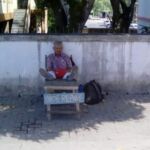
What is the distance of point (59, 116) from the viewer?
8.70 metres

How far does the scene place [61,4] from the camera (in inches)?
579

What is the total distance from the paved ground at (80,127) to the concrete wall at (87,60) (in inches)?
17.2

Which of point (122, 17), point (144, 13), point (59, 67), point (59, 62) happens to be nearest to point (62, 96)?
point (59, 67)

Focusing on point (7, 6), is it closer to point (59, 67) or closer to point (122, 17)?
point (122, 17)

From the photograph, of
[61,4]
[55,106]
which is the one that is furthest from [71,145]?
[61,4]

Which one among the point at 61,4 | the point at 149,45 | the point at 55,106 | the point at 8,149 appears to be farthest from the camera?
the point at 61,4

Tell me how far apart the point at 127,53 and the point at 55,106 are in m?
2.17

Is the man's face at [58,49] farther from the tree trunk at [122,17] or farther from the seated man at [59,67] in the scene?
the tree trunk at [122,17]

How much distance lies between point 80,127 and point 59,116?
2.37 ft

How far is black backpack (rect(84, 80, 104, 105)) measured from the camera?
9.45 m

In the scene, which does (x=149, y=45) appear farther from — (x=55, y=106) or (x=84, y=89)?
(x=55, y=106)

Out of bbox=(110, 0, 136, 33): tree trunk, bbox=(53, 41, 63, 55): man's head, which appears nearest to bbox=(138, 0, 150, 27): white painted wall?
bbox=(110, 0, 136, 33): tree trunk

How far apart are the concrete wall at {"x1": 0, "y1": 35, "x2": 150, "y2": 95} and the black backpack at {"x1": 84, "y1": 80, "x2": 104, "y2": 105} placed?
646 millimetres

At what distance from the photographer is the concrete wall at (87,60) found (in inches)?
392
